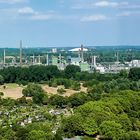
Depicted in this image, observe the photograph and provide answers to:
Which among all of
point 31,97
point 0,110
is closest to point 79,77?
point 31,97

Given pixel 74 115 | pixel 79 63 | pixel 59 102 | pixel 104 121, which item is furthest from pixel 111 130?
pixel 79 63

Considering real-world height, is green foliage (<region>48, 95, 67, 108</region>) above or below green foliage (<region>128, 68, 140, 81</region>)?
below

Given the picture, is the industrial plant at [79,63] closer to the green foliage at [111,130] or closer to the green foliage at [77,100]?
the green foliage at [77,100]

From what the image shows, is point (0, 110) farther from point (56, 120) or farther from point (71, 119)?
point (71, 119)

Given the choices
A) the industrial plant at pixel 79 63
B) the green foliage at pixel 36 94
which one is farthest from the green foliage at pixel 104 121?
the industrial plant at pixel 79 63

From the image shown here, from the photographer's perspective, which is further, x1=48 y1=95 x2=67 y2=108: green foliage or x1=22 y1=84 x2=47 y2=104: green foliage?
x1=22 y1=84 x2=47 y2=104: green foliage

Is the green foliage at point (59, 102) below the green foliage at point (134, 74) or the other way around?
below

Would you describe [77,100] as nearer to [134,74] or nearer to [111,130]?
[111,130]

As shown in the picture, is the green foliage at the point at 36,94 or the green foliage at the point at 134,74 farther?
the green foliage at the point at 134,74

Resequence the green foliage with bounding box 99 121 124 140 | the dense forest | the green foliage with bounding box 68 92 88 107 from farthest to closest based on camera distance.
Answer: the green foliage with bounding box 68 92 88 107
the green foliage with bounding box 99 121 124 140
the dense forest

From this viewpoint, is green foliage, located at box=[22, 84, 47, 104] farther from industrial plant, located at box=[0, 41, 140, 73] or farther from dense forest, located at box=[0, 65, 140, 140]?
industrial plant, located at box=[0, 41, 140, 73]

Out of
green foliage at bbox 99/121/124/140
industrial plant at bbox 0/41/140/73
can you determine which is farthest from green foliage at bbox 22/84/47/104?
industrial plant at bbox 0/41/140/73
